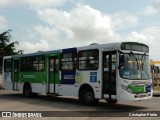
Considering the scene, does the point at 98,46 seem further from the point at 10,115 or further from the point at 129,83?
the point at 10,115

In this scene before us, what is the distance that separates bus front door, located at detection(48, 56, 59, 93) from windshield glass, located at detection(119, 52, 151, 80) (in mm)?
4852

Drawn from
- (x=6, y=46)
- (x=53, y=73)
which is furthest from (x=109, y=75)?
(x=6, y=46)

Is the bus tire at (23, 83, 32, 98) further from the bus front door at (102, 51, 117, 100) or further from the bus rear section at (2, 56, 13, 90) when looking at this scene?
the bus front door at (102, 51, 117, 100)

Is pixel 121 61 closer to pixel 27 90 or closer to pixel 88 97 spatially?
pixel 88 97

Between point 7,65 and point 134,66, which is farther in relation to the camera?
point 7,65

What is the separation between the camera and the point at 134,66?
14320 millimetres

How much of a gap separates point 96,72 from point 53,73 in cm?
370

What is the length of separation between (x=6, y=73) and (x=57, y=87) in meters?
6.88

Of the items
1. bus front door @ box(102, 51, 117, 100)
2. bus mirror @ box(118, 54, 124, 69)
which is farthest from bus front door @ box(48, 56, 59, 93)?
bus mirror @ box(118, 54, 124, 69)

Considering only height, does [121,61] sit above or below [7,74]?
above

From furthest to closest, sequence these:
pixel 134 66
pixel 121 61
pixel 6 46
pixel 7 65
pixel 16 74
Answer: pixel 6 46 < pixel 7 65 < pixel 16 74 < pixel 134 66 < pixel 121 61

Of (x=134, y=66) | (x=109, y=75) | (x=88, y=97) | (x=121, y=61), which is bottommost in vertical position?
(x=88, y=97)

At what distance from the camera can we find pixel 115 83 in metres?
14.3

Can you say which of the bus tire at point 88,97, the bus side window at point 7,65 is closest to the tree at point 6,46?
the bus side window at point 7,65
